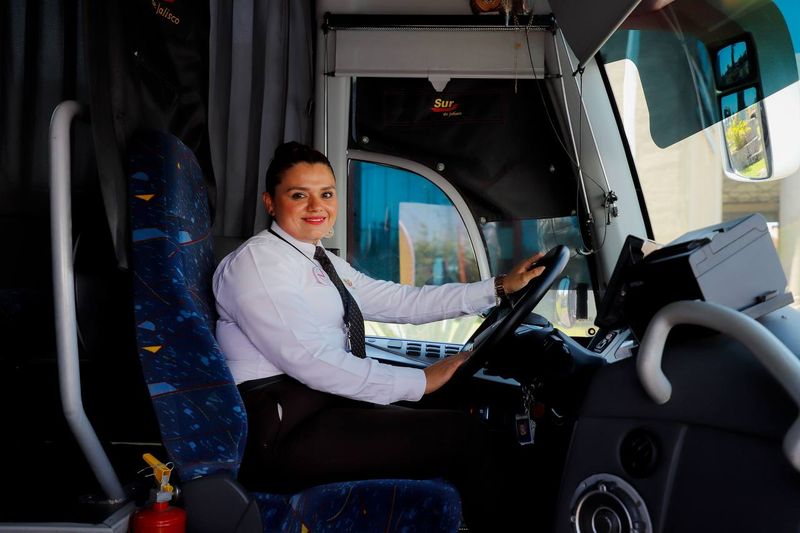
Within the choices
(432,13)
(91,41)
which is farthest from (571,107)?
(91,41)

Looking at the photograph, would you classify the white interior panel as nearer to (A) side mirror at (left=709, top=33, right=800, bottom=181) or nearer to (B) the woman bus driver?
(A) side mirror at (left=709, top=33, right=800, bottom=181)

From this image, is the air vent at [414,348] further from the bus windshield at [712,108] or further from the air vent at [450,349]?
the bus windshield at [712,108]

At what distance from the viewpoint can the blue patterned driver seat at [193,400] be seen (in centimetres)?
150

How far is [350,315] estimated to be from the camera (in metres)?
2.00

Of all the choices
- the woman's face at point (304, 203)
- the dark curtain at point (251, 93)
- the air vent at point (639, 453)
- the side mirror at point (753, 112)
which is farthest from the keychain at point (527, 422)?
the dark curtain at point (251, 93)

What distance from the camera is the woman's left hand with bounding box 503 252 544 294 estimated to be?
2.07 metres

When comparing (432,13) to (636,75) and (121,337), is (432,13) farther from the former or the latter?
(121,337)

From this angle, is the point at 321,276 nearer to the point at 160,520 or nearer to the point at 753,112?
the point at 160,520

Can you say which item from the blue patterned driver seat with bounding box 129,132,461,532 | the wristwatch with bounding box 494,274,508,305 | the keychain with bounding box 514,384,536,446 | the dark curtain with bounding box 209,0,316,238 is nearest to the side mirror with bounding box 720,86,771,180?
the wristwatch with bounding box 494,274,508,305

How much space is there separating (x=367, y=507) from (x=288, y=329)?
0.47 meters

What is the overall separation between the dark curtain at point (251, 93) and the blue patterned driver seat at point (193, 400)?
1245 millimetres

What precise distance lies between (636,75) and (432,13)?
3.03 feet

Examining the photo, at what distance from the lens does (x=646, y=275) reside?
4.60 feet

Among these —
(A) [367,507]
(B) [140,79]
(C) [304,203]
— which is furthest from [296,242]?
(A) [367,507]
